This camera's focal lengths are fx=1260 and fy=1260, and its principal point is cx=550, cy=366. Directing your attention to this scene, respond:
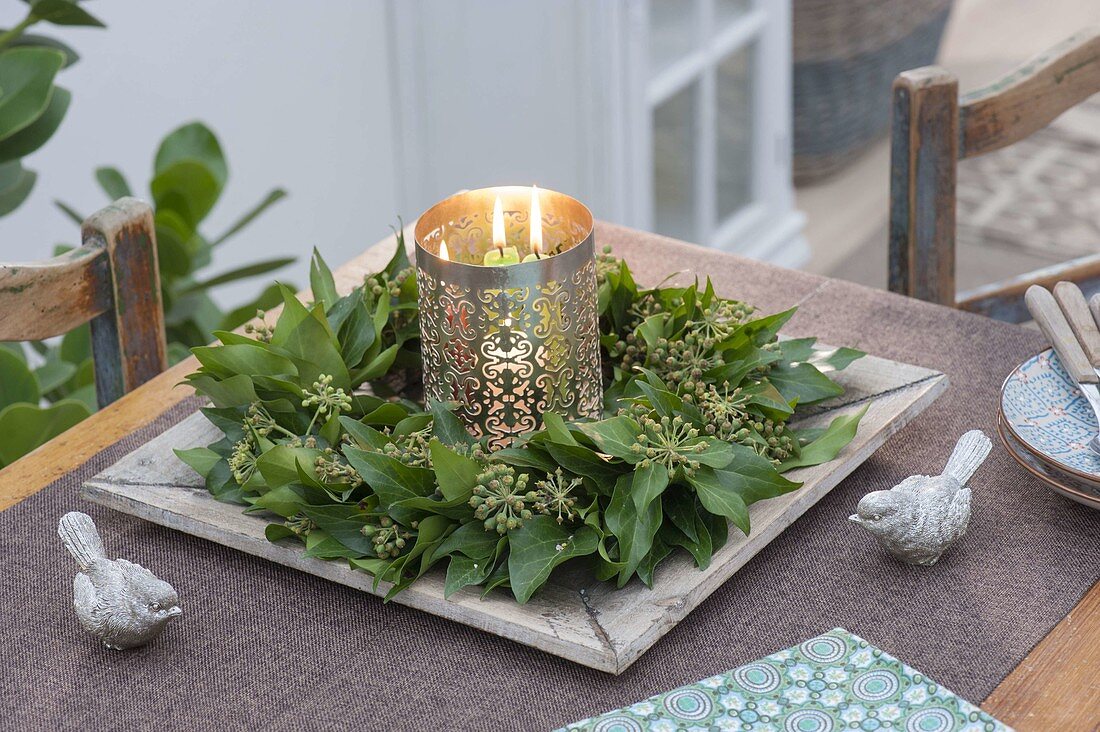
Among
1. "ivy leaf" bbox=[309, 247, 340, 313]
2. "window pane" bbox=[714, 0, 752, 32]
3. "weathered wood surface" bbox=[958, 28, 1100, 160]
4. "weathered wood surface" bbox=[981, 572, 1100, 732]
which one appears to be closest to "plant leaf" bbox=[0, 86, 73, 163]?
"ivy leaf" bbox=[309, 247, 340, 313]

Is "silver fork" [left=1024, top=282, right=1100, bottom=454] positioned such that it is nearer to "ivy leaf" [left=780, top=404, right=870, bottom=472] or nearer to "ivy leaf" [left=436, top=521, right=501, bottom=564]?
"ivy leaf" [left=780, top=404, right=870, bottom=472]

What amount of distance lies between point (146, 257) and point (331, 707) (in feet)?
1.56

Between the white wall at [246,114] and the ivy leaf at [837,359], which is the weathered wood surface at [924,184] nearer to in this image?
the ivy leaf at [837,359]

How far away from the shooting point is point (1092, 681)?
0.63m

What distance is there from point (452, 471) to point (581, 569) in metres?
0.09

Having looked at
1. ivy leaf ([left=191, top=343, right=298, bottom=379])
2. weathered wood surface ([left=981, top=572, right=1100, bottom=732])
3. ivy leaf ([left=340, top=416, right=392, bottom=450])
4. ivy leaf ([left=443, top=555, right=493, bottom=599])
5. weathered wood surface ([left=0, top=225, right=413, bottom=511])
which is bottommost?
weathered wood surface ([left=981, top=572, right=1100, bottom=732])

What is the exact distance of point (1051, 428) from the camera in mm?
777

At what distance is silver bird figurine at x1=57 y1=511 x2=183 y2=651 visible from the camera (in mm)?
649

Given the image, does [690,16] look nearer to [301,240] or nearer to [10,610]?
[301,240]

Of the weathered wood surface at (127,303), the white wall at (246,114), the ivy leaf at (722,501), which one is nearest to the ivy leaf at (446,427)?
the ivy leaf at (722,501)

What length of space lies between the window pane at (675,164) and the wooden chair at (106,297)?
4.37ft

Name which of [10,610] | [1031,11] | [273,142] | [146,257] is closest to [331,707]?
[10,610]

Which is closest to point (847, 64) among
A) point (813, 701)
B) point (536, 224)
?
point (536, 224)

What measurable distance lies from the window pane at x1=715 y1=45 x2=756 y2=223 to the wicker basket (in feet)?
1.70
